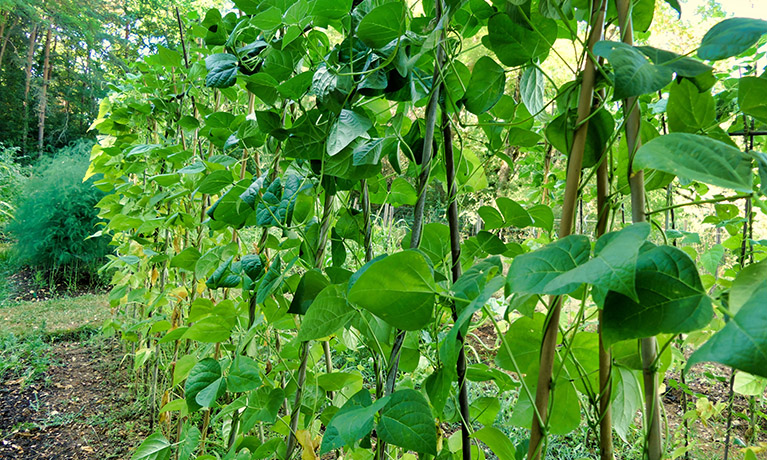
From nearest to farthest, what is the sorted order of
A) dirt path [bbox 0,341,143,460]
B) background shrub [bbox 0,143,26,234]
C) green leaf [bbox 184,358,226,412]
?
green leaf [bbox 184,358,226,412] → dirt path [bbox 0,341,143,460] → background shrub [bbox 0,143,26,234]

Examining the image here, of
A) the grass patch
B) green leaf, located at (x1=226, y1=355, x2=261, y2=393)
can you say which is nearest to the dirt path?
the grass patch

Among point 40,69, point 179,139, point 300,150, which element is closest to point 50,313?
point 179,139

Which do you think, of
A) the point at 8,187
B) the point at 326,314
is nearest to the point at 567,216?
the point at 326,314

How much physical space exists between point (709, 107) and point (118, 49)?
17.9 metres

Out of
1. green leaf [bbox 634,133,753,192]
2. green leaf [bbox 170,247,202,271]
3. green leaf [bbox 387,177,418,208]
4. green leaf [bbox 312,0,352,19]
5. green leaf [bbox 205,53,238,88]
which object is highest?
green leaf [bbox 312,0,352,19]

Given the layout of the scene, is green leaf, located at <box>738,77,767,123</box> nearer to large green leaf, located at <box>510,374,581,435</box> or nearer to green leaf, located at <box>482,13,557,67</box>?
green leaf, located at <box>482,13,557,67</box>

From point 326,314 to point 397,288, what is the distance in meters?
0.14

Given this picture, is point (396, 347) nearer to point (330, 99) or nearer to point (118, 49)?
point (330, 99)

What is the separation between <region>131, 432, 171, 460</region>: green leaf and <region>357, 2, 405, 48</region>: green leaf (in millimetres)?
790

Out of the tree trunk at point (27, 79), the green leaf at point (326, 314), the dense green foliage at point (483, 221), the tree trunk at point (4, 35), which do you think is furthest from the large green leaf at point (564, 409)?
the tree trunk at point (4, 35)

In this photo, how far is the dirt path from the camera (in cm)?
193

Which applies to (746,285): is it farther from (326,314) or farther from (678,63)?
(326,314)

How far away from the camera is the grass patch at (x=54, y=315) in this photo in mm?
3725

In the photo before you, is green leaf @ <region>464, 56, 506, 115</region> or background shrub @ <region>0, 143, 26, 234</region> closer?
green leaf @ <region>464, 56, 506, 115</region>
